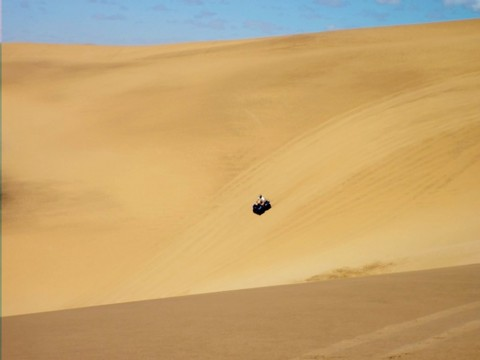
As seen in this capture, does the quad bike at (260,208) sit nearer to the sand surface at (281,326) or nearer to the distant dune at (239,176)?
the distant dune at (239,176)

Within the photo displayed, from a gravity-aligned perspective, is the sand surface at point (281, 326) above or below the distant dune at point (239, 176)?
below

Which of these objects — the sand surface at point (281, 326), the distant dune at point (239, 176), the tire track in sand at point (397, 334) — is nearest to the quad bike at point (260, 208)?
the distant dune at point (239, 176)

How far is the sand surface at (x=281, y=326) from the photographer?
16.6ft

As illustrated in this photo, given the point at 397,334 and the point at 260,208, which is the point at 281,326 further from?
the point at 260,208

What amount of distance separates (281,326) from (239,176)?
11540 mm

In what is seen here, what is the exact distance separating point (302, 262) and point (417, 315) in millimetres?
5260

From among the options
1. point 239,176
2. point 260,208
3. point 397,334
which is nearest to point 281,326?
point 397,334

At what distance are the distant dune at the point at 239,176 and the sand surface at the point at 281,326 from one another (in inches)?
24.6

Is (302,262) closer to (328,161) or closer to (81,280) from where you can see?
(81,280)

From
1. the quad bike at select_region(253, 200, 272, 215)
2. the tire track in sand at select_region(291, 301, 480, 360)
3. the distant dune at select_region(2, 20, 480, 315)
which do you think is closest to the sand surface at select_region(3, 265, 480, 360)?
the tire track in sand at select_region(291, 301, 480, 360)

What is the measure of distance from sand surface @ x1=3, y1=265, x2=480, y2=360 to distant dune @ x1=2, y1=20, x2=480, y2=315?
62 centimetres

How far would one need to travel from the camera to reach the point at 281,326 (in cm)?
584

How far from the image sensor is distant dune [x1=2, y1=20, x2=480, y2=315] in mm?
10969

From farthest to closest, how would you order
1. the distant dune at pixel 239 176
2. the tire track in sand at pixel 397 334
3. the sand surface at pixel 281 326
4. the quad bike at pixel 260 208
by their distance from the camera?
the quad bike at pixel 260 208 → the distant dune at pixel 239 176 → the sand surface at pixel 281 326 → the tire track in sand at pixel 397 334
